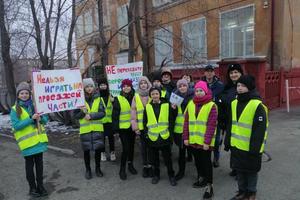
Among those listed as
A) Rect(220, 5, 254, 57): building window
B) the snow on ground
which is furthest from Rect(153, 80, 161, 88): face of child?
Rect(220, 5, 254, 57): building window

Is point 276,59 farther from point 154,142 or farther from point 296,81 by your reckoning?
point 154,142

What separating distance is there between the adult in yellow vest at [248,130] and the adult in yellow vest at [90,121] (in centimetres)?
239

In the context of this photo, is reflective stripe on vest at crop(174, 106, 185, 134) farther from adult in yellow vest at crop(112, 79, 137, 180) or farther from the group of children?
adult in yellow vest at crop(112, 79, 137, 180)

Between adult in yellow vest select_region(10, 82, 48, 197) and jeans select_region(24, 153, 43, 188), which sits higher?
adult in yellow vest select_region(10, 82, 48, 197)

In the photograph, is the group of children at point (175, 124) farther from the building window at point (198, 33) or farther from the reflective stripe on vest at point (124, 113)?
the building window at point (198, 33)

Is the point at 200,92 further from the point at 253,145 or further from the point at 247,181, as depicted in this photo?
the point at 247,181

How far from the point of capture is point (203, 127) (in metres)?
4.62

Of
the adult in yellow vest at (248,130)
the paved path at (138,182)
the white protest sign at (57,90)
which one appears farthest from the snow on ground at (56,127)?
the adult in yellow vest at (248,130)

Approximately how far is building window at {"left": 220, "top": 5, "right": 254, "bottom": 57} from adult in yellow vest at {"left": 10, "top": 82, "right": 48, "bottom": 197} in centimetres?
1067

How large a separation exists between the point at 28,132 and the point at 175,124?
2.31 metres

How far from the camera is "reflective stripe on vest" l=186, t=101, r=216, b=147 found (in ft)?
15.1

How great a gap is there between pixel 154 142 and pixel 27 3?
7.87m

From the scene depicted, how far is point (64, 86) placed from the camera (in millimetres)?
5520

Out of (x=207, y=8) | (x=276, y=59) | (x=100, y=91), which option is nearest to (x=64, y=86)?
(x=100, y=91)
